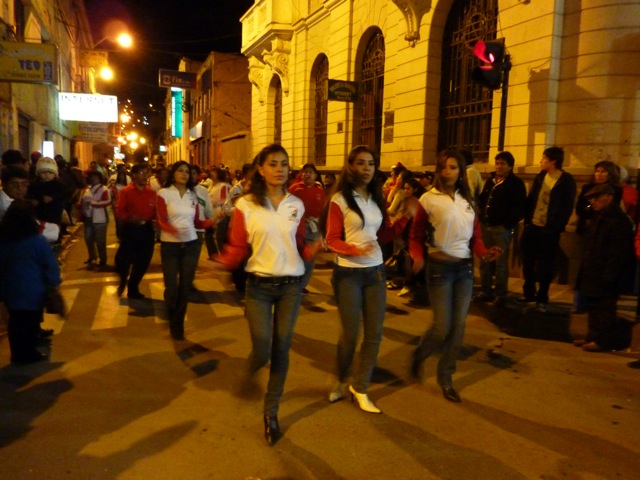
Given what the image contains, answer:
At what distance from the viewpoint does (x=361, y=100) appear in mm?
16859

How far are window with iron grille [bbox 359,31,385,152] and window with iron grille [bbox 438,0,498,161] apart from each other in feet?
9.45

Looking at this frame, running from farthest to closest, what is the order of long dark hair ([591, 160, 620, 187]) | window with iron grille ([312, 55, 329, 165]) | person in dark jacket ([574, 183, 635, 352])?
window with iron grille ([312, 55, 329, 165]) < long dark hair ([591, 160, 620, 187]) < person in dark jacket ([574, 183, 635, 352])

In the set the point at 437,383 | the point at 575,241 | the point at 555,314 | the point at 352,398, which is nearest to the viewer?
the point at 352,398

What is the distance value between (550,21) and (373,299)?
7357 mm

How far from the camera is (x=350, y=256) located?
4.10m

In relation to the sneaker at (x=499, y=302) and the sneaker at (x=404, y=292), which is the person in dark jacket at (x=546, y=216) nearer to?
the sneaker at (x=499, y=302)

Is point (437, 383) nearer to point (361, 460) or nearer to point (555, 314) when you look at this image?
point (361, 460)

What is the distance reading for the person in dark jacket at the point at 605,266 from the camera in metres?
5.79

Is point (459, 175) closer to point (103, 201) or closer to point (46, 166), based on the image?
point (46, 166)

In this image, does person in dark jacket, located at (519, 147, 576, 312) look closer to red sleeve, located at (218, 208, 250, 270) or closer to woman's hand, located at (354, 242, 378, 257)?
woman's hand, located at (354, 242, 378, 257)

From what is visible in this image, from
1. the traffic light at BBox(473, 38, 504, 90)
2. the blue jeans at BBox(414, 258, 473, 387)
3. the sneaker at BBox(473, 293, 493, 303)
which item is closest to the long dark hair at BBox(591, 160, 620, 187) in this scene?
the sneaker at BBox(473, 293, 493, 303)

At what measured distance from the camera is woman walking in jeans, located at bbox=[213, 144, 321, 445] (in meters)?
3.79

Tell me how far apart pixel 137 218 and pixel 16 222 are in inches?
108

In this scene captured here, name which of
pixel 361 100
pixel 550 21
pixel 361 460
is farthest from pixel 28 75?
pixel 361 460
